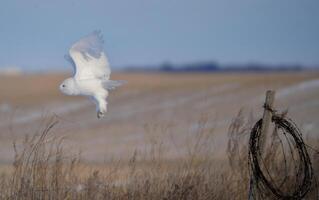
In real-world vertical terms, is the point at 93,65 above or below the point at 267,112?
above

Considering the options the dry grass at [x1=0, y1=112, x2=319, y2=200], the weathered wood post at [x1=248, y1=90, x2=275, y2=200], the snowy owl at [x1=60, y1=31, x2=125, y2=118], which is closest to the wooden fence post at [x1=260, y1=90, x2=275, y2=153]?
the weathered wood post at [x1=248, y1=90, x2=275, y2=200]

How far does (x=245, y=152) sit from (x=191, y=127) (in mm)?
18198

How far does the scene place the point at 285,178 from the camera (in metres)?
9.89

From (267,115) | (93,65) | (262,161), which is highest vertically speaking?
(93,65)

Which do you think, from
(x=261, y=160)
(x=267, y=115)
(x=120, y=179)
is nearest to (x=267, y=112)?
(x=267, y=115)

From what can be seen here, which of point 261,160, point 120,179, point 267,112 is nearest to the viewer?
point 267,112

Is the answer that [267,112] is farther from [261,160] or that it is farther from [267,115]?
[261,160]

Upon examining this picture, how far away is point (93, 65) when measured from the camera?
10102 mm

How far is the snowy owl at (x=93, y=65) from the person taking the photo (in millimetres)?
9656

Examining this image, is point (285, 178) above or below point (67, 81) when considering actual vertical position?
below

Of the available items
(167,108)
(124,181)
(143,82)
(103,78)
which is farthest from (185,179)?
(143,82)

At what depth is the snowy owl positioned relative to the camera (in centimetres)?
966

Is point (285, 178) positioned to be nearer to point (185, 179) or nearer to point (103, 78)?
point (185, 179)

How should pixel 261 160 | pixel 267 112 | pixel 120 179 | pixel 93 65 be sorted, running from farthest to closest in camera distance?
pixel 120 179 < pixel 93 65 < pixel 261 160 < pixel 267 112
